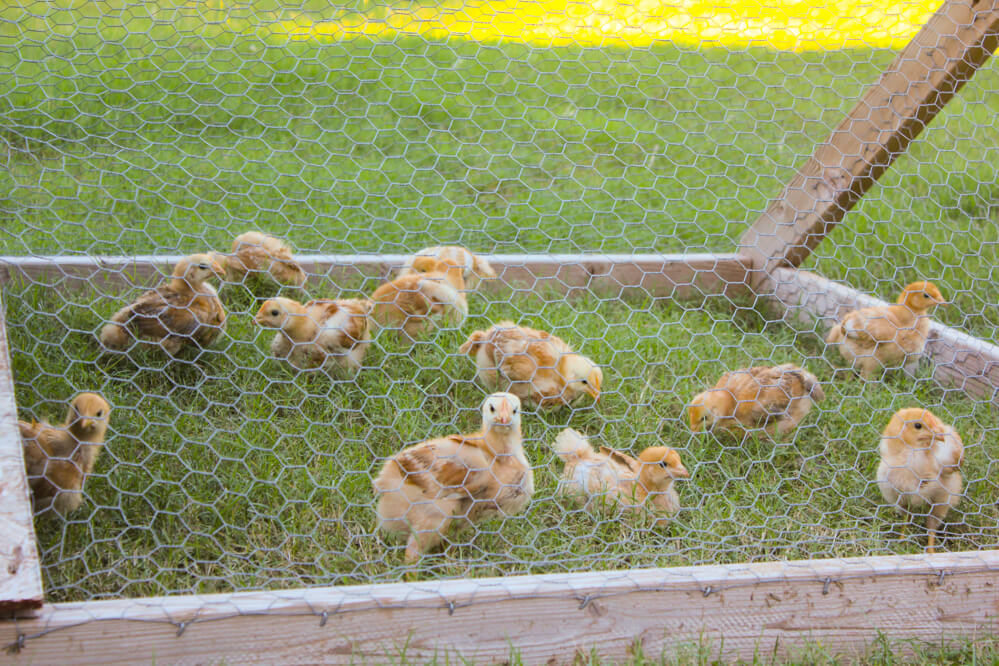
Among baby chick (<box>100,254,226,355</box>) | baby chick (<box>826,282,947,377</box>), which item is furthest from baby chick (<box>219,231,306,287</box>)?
baby chick (<box>826,282,947,377</box>)

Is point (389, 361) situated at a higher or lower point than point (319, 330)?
lower

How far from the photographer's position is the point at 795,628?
162cm

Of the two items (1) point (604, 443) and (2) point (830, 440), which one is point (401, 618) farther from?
(2) point (830, 440)

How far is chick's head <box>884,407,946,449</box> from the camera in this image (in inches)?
82.0

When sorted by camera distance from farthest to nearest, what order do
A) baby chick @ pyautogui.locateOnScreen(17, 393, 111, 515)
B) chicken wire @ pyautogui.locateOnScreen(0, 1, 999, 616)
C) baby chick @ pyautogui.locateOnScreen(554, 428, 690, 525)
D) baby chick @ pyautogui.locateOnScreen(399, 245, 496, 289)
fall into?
baby chick @ pyautogui.locateOnScreen(399, 245, 496, 289)
baby chick @ pyautogui.locateOnScreen(554, 428, 690, 525)
chicken wire @ pyautogui.locateOnScreen(0, 1, 999, 616)
baby chick @ pyautogui.locateOnScreen(17, 393, 111, 515)

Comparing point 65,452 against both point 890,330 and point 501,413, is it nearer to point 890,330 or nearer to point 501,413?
point 501,413

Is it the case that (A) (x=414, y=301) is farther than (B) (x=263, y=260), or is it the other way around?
(B) (x=263, y=260)

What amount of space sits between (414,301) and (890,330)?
1.49 metres

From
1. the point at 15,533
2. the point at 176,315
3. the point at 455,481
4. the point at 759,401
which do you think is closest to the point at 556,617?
the point at 455,481

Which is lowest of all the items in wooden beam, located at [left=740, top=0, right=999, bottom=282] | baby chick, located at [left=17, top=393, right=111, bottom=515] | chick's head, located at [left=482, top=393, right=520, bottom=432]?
baby chick, located at [left=17, top=393, right=111, bottom=515]

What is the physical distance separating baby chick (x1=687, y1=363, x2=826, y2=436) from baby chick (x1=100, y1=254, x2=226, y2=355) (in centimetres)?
139

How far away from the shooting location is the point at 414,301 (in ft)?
8.45

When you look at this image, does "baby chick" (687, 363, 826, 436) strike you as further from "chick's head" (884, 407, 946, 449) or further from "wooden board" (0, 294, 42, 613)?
"wooden board" (0, 294, 42, 613)

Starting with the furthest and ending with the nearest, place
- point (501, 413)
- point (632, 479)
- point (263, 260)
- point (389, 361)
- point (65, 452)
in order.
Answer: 1. point (263, 260)
2. point (389, 361)
3. point (632, 479)
4. point (501, 413)
5. point (65, 452)
